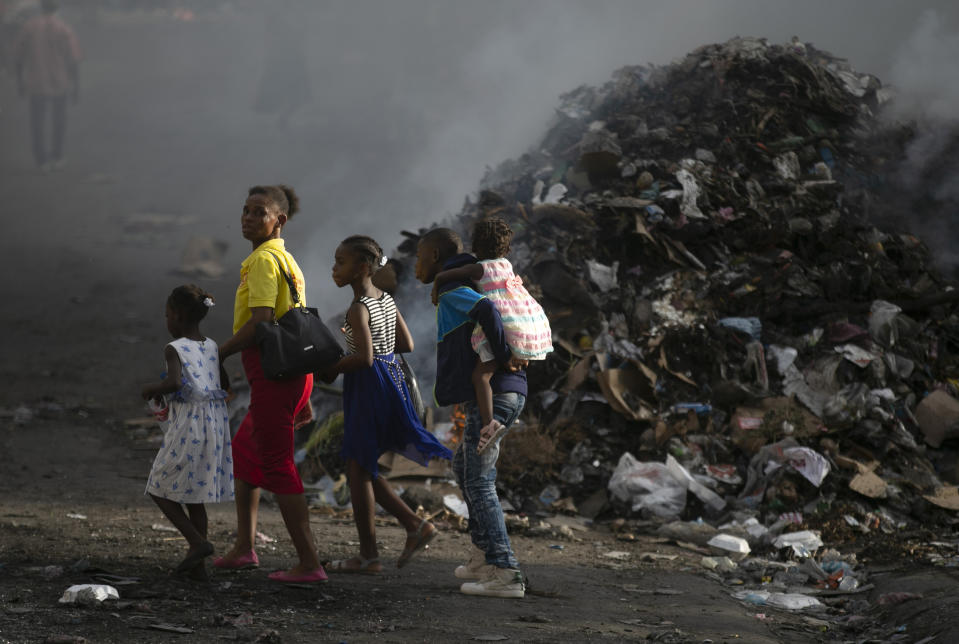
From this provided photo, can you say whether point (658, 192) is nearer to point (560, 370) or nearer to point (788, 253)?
point (788, 253)

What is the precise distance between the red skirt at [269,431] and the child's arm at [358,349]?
157 millimetres

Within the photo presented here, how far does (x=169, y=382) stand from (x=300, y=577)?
90 cm

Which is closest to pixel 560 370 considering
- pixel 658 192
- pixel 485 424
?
pixel 658 192

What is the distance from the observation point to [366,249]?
12.0 ft

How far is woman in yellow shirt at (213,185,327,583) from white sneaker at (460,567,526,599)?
0.61 metres

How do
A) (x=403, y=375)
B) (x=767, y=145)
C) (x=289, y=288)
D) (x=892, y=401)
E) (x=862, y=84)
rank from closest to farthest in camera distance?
(x=289, y=288) → (x=403, y=375) → (x=892, y=401) → (x=767, y=145) → (x=862, y=84)

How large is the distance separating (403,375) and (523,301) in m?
0.62

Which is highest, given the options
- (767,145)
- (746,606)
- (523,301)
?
(767,145)

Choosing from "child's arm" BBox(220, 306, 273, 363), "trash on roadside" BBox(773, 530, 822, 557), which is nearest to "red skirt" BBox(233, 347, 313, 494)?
"child's arm" BBox(220, 306, 273, 363)

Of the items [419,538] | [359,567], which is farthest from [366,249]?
[359,567]

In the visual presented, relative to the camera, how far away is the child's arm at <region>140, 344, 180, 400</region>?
3334mm

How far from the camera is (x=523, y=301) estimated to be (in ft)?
11.9

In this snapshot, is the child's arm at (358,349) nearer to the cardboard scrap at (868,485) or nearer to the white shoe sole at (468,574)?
the white shoe sole at (468,574)

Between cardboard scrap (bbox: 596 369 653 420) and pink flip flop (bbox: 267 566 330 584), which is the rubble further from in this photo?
pink flip flop (bbox: 267 566 330 584)
